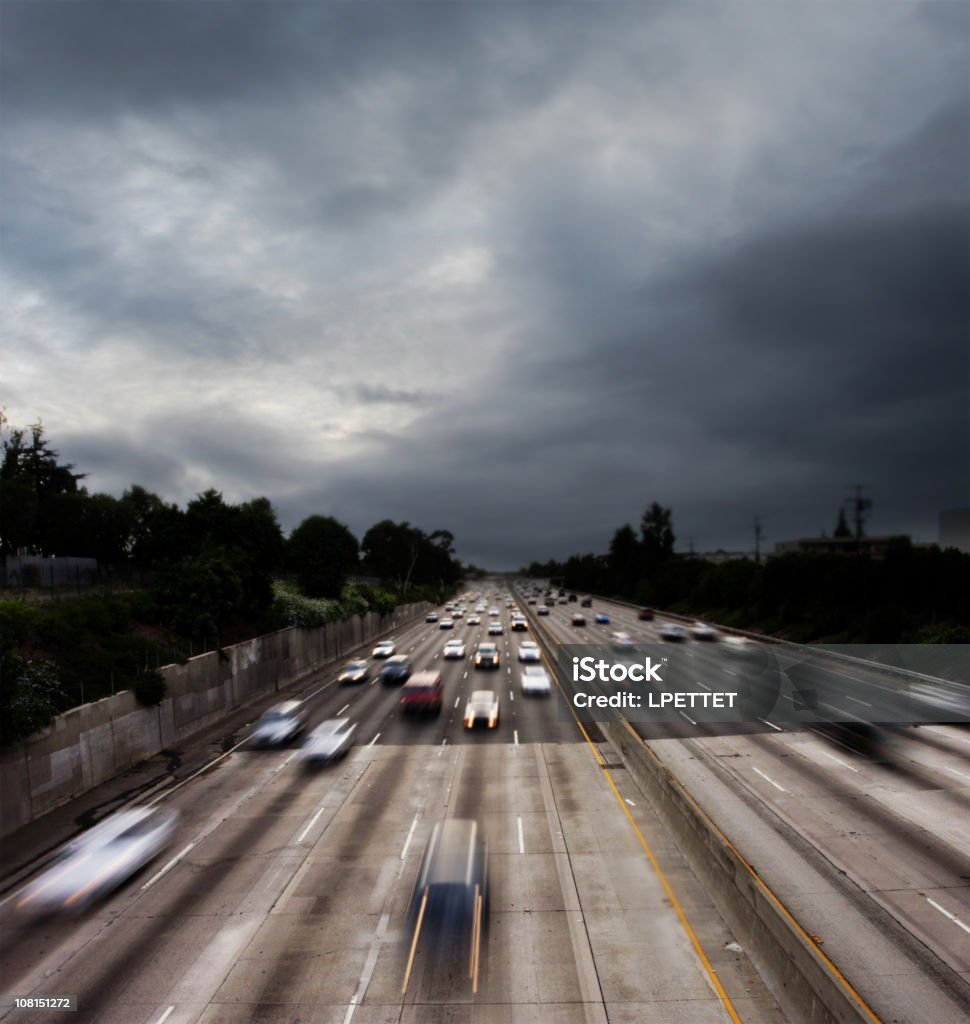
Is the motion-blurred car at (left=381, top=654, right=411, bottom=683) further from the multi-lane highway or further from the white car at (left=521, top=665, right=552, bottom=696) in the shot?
the multi-lane highway

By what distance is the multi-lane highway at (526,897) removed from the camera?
13.0 m

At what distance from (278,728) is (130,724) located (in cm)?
627

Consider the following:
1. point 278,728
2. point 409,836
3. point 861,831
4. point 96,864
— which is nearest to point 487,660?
point 278,728

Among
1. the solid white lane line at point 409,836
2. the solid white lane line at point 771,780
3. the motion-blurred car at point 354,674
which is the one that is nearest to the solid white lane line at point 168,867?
the solid white lane line at point 409,836

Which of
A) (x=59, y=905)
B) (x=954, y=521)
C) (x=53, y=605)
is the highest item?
(x=954, y=521)

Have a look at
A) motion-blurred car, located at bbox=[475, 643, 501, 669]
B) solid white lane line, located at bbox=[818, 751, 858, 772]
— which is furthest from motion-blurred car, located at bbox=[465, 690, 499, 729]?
motion-blurred car, located at bbox=[475, 643, 501, 669]

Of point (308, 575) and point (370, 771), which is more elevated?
point (308, 575)

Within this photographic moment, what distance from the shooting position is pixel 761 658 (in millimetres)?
51594

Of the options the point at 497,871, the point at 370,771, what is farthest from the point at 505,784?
the point at 497,871

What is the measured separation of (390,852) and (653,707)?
2257cm

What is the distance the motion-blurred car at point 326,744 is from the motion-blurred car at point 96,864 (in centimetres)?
772

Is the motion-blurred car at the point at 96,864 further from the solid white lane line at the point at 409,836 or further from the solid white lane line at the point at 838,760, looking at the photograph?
the solid white lane line at the point at 838,760

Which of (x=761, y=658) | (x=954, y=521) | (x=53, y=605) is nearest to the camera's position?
(x=53, y=605)

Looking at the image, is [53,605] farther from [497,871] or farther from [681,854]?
[681,854]
